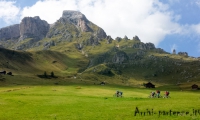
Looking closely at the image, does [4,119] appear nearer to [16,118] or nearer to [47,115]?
[16,118]

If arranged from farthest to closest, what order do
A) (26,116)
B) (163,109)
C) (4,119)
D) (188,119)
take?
(163,109), (26,116), (4,119), (188,119)

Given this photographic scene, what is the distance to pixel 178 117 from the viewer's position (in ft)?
111

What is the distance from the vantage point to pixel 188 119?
3241 cm

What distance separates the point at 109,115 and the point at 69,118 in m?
6.46

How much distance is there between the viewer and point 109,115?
36.6 metres

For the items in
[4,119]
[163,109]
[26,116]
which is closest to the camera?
[4,119]

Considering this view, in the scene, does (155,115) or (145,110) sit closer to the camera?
(155,115)

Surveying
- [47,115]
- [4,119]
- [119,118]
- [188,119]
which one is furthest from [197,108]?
[4,119]

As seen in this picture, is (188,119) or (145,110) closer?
(188,119)

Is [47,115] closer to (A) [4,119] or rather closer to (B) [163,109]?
(A) [4,119]

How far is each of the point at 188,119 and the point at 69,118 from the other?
58.3ft

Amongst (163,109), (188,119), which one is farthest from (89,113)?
(188,119)

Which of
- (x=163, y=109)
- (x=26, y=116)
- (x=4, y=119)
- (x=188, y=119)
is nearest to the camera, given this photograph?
(x=188, y=119)

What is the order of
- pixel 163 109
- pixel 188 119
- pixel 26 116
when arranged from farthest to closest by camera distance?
pixel 163 109 < pixel 26 116 < pixel 188 119
